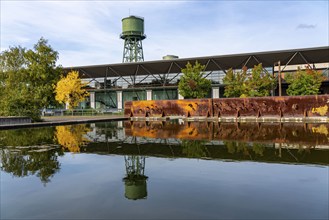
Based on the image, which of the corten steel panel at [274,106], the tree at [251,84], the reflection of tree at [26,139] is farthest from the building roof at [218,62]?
the reflection of tree at [26,139]

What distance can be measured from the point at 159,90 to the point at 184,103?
981 inches

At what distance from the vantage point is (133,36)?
227 ft

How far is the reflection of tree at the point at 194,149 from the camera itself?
10.7 m

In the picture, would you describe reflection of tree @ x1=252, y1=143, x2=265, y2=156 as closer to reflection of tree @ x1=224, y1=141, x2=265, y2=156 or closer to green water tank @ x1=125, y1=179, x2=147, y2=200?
reflection of tree @ x1=224, y1=141, x2=265, y2=156

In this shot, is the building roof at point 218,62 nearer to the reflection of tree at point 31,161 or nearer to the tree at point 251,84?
the tree at point 251,84

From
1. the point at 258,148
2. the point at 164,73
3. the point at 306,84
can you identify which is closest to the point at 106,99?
the point at 164,73

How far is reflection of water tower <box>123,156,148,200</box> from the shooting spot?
6.17 m

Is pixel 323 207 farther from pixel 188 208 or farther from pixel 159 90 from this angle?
pixel 159 90

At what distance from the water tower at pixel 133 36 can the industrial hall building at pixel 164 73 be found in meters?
8.78

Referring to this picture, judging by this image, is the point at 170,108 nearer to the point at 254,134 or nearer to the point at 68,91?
the point at 68,91

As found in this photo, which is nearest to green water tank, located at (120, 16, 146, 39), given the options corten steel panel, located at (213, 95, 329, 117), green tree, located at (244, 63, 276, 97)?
green tree, located at (244, 63, 276, 97)

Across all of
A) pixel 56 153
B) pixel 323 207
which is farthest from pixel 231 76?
pixel 323 207

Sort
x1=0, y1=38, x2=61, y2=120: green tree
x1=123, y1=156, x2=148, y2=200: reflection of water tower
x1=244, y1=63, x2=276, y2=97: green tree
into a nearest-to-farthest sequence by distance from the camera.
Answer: x1=123, y1=156, x2=148, y2=200: reflection of water tower
x1=0, y1=38, x2=61, y2=120: green tree
x1=244, y1=63, x2=276, y2=97: green tree

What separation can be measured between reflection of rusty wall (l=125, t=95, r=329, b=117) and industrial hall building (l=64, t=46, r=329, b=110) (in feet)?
55.9
